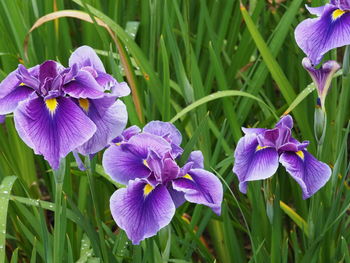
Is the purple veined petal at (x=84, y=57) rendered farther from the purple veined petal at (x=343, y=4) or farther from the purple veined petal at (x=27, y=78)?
the purple veined petal at (x=343, y=4)

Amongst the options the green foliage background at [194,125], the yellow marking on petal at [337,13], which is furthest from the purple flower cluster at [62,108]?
the yellow marking on petal at [337,13]

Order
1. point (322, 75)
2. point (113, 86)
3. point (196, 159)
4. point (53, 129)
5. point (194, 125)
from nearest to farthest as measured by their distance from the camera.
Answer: point (53, 129)
point (113, 86)
point (196, 159)
point (322, 75)
point (194, 125)

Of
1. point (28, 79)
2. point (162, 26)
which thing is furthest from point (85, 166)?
point (162, 26)

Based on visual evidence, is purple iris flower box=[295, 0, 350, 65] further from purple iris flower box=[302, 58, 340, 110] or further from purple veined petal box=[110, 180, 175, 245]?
purple veined petal box=[110, 180, 175, 245]

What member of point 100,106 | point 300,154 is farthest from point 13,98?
point 300,154

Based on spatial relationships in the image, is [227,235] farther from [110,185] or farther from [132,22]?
[132,22]

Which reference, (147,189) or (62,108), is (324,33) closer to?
(147,189)
